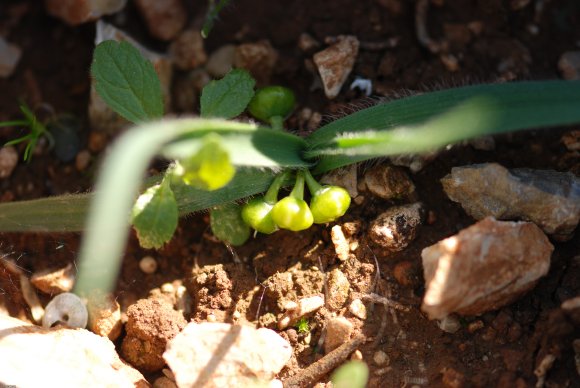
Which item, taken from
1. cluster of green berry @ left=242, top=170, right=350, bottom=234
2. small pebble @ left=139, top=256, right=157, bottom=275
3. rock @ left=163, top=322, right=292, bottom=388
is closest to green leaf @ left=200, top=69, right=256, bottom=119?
cluster of green berry @ left=242, top=170, right=350, bottom=234

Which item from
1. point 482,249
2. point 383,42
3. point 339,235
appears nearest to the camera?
point 482,249

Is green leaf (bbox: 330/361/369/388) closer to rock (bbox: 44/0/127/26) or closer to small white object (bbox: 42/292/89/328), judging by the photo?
small white object (bbox: 42/292/89/328)

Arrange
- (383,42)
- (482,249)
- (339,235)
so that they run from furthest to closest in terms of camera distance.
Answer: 1. (383,42)
2. (339,235)
3. (482,249)

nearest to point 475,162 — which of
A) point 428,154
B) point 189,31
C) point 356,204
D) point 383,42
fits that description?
point 428,154

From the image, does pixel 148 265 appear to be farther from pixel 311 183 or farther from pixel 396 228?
pixel 396 228

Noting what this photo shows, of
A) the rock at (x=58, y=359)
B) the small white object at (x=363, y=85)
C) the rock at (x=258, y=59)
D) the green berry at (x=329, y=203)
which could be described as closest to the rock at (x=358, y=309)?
the green berry at (x=329, y=203)

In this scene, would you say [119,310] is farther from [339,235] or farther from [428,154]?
[428,154]

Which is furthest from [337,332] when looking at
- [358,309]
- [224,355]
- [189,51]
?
[189,51]

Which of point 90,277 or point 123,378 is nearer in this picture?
point 123,378
